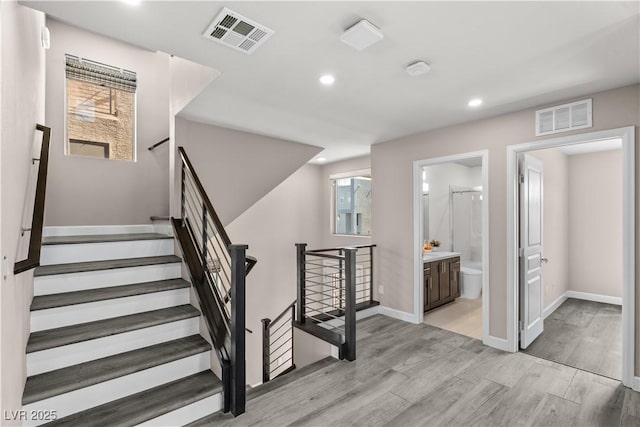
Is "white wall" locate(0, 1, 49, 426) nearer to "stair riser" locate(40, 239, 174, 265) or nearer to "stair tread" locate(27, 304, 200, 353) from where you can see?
"stair tread" locate(27, 304, 200, 353)

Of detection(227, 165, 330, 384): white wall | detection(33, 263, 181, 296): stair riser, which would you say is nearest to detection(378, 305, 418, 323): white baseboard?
detection(227, 165, 330, 384): white wall

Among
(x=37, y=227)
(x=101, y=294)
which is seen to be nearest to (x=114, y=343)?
(x=101, y=294)

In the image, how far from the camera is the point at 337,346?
3.13 metres

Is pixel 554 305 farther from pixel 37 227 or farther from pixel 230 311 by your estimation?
pixel 37 227

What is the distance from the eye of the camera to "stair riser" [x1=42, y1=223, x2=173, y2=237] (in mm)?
3348

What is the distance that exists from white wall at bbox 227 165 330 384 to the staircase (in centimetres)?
242

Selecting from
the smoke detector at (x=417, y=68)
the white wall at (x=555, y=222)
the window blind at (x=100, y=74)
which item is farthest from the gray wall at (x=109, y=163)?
the white wall at (x=555, y=222)

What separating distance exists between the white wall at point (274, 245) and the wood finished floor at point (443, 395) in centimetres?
230

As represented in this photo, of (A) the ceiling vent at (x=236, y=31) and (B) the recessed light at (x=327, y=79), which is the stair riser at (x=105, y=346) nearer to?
(A) the ceiling vent at (x=236, y=31)

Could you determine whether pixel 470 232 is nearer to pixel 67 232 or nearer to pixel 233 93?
pixel 233 93

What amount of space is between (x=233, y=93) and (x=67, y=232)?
7.99 feet

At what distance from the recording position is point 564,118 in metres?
2.99

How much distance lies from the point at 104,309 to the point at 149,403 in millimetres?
822

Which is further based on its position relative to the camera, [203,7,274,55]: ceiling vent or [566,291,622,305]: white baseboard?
[566,291,622,305]: white baseboard
